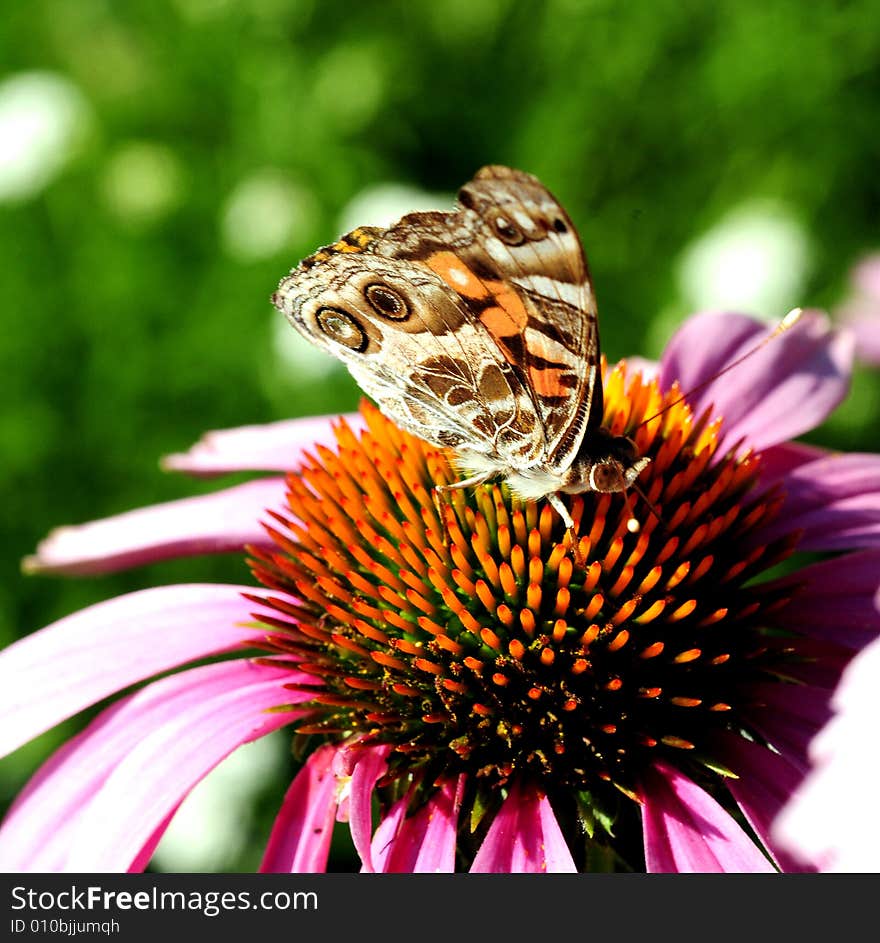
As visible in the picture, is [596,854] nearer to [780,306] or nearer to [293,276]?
[293,276]

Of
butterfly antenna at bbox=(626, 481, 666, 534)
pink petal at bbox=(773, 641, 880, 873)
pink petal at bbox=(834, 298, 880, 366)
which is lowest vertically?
pink petal at bbox=(773, 641, 880, 873)

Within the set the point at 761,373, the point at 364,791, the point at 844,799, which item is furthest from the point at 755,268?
the point at 844,799

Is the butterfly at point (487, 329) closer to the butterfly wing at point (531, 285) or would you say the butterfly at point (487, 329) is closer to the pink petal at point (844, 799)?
the butterfly wing at point (531, 285)

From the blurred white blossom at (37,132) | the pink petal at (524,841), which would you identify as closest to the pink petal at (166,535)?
the pink petal at (524,841)

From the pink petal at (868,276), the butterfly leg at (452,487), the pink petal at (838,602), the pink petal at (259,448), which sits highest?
the pink petal at (868,276)

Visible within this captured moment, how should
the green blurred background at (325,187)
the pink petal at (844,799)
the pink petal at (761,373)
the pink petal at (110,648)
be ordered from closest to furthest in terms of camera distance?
the pink petal at (844,799), the pink petal at (110,648), the pink petal at (761,373), the green blurred background at (325,187)

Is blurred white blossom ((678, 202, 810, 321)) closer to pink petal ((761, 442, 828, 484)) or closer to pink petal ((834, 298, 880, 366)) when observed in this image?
pink petal ((834, 298, 880, 366))

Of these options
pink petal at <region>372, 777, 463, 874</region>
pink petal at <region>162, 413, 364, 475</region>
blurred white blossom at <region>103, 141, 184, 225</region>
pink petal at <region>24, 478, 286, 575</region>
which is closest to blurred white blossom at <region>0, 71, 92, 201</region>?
blurred white blossom at <region>103, 141, 184, 225</region>
